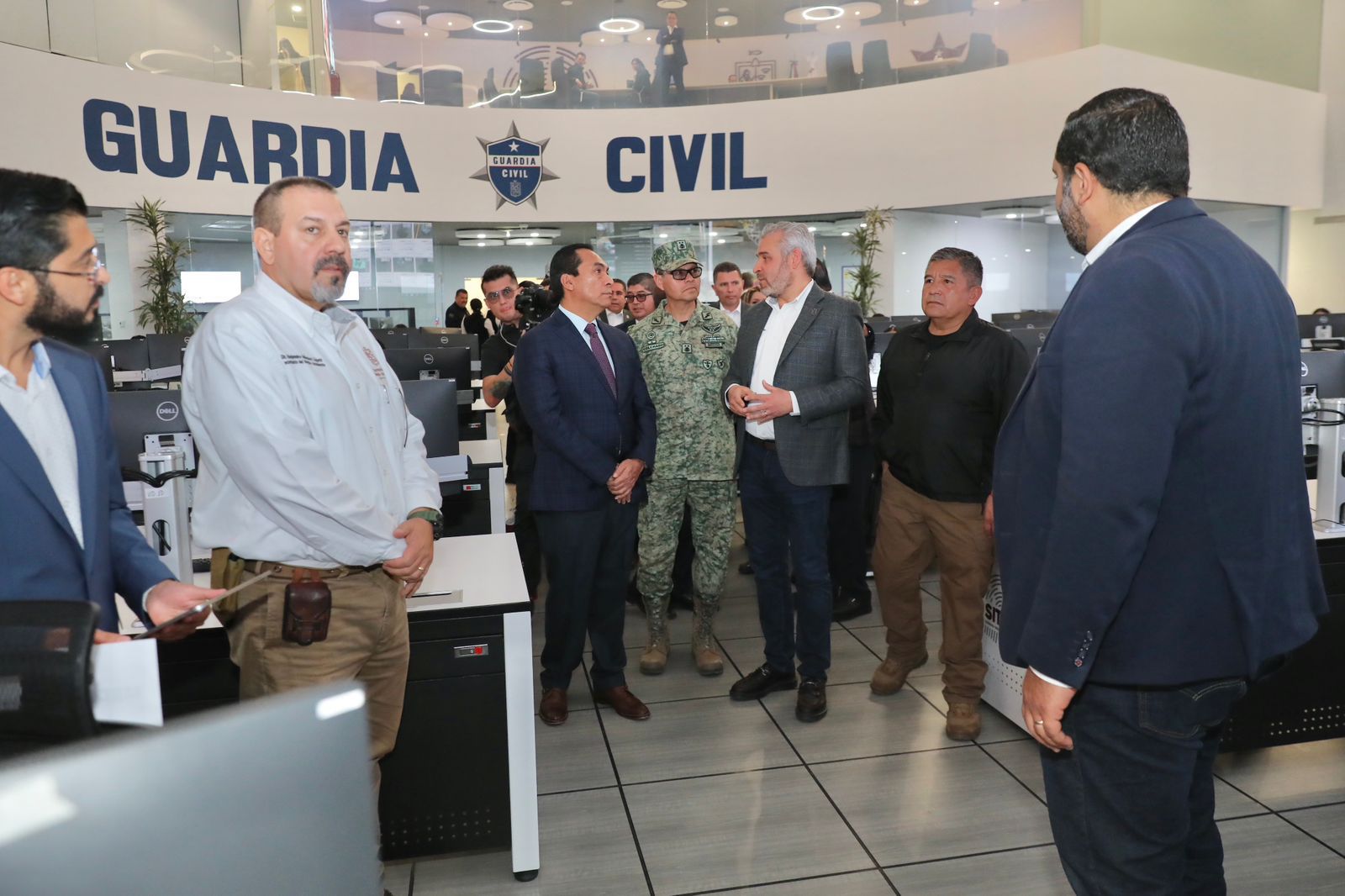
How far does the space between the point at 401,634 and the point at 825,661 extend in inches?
68.7

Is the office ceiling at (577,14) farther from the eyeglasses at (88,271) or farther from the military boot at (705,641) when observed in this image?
the eyeglasses at (88,271)

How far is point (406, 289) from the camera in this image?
1226 centimetres

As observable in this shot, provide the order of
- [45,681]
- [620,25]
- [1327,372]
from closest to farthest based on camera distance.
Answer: [45,681]
[1327,372]
[620,25]

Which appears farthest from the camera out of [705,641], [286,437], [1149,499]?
[705,641]

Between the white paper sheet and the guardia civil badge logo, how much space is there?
37.0ft

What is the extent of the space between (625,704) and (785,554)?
77cm

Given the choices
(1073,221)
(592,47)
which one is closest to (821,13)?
(592,47)

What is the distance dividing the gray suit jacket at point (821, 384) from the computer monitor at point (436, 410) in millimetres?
1186

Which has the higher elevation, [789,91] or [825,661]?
[789,91]

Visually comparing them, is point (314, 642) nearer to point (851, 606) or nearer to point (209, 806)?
point (209, 806)

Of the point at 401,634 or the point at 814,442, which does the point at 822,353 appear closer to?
the point at 814,442

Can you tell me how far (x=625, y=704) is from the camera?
339 cm

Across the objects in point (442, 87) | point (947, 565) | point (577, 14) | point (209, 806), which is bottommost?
point (947, 565)

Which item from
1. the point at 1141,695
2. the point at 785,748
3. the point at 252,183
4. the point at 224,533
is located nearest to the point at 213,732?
the point at 1141,695
